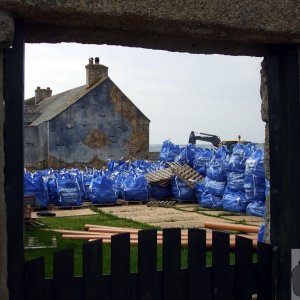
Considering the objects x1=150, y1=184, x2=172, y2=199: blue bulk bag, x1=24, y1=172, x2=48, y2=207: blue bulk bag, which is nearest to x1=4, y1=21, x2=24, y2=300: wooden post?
x1=24, y1=172, x2=48, y2=207: blue bulk bag

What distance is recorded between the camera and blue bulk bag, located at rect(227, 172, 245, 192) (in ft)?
37.5

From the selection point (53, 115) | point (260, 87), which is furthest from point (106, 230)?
point (53, 115)

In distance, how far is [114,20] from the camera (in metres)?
2.37

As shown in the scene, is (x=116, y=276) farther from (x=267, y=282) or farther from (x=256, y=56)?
(x=256, y=56)

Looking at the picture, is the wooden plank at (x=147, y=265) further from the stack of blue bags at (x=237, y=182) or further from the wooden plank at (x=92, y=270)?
the stack of blue bags at (x=237, y=182)

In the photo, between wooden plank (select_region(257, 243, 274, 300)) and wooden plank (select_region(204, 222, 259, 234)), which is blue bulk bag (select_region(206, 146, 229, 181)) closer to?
wooden plank (select_region(204, 222, 259, 234))

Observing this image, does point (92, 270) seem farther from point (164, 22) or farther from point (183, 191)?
point (183, 191)

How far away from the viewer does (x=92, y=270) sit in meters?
2.47

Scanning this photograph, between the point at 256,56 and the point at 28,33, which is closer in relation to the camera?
the point at 28,33

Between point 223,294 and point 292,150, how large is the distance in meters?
0.92

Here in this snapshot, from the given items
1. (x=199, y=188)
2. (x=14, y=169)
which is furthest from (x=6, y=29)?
(x=199, y=188)

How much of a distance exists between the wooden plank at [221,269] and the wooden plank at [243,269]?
0.06 metres

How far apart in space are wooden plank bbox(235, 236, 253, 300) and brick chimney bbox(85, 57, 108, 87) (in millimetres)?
25714

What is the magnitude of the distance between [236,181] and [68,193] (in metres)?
4.38
